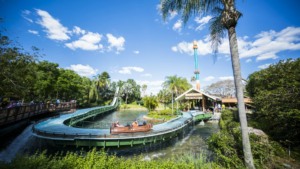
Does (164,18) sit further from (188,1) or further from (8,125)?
(8,125)

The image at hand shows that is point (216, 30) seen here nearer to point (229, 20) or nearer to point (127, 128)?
point (229, 20)

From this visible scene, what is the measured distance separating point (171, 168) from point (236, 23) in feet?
19.8

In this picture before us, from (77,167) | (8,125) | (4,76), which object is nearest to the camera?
(77,167)

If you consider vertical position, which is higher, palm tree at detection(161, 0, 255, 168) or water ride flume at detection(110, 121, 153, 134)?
palm tree at detection(161, 0, 255, 168)

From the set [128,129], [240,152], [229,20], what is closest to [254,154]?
[240,152]

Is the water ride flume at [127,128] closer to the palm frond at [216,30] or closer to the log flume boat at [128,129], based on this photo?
the log flume boat at [128,129]

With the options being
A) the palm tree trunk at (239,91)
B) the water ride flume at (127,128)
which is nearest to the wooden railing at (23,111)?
the water ride flume at (127,128)

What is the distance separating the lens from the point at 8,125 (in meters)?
12.3

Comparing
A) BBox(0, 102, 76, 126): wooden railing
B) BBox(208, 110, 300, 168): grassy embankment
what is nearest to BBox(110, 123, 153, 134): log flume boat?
BBox(208, 110, 300, 168): grassy embankment

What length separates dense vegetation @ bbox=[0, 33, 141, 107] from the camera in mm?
8852

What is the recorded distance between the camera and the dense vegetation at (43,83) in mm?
8852

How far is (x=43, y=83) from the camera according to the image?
27453mm

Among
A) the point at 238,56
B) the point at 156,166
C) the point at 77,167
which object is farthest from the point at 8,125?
the point at 238,56

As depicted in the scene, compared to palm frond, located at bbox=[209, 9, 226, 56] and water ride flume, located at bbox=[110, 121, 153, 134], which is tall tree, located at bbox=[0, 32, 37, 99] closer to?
water ride flume, located at bbox=[110, 121, 153, 134]
